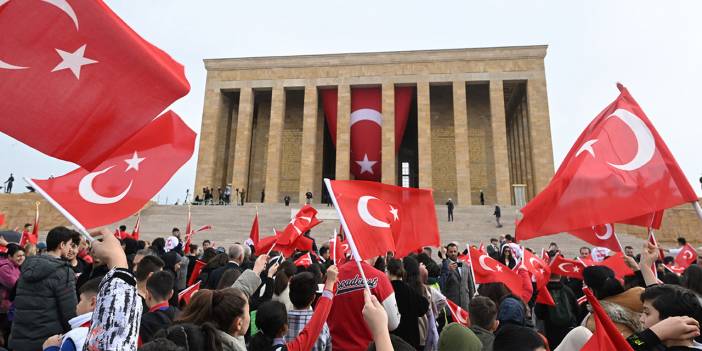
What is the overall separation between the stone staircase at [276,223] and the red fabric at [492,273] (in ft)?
33.9

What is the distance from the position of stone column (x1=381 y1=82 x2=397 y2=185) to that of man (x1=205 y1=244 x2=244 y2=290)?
19.7 metres

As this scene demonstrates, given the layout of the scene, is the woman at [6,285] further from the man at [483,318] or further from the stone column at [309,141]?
the stone column at [309,141]

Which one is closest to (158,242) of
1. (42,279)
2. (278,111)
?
(42,279)

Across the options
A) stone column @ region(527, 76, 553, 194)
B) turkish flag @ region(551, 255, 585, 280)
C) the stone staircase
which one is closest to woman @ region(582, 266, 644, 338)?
turkish flag @ region(551, 255, 585, 280)

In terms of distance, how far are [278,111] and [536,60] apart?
15.5m

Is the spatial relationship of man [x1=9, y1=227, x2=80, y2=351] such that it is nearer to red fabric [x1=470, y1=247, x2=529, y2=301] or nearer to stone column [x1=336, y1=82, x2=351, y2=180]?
red fabric [x1=470, y1=247, x2=529, y2=301]

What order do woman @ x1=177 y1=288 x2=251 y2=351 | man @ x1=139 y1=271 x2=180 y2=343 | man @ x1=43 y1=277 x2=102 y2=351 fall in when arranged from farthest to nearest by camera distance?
man @ x1=139 y1=271 x2=180 y2=343 < woman @ x1=177 y1=288 x2=251 y2=351 < man @ x1=43 y1=277 x2=102 y2=351

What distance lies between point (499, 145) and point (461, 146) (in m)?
2.10

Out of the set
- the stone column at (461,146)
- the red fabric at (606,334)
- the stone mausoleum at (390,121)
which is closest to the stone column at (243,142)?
the stone mausoleum at (390,121)

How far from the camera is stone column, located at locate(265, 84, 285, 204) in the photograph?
82.5 ft

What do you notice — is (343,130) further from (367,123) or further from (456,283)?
(456,283)

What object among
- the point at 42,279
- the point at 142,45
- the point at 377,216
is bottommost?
the point at 42,279

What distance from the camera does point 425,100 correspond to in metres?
25.0

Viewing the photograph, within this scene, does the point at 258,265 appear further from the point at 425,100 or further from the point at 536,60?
the point at 536,60
